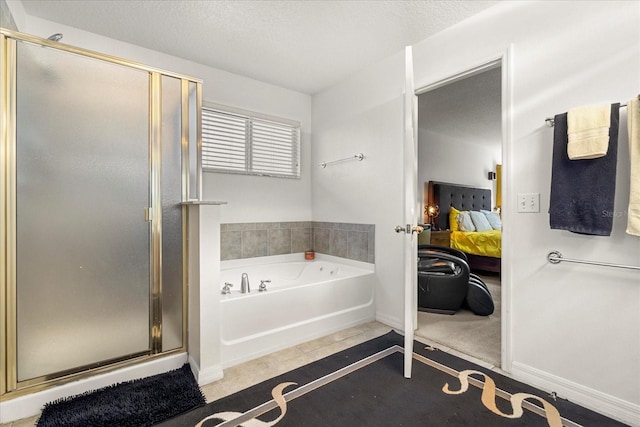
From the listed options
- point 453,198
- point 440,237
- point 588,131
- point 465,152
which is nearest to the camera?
point 588,131

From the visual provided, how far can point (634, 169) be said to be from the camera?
144 cm

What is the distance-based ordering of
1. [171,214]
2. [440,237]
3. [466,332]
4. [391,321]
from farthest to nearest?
[440,237]
[391,321]
[466,332]
[171,214]

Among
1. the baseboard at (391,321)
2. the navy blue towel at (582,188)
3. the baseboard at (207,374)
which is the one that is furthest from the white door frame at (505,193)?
the baseboard at (207,374)

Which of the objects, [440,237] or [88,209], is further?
[440,237]

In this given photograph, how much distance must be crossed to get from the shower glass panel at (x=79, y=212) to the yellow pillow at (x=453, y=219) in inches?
184

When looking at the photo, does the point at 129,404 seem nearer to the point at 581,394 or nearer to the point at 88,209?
the point at 88,209

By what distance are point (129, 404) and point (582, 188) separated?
2.65 metres

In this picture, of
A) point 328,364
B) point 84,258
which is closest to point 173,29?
point 84,258

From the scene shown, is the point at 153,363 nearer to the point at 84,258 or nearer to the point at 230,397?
the point at 230,397

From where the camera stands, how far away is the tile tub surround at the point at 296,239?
309 cm

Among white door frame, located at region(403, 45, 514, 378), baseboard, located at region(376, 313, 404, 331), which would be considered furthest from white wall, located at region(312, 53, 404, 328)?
white door frame, located at region(403, 45, 514, 378)

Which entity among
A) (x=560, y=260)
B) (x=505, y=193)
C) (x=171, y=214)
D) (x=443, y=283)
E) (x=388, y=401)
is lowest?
(x=388, y=401)

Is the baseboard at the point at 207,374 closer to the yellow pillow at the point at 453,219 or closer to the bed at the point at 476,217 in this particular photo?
the bed at the point at 476,217

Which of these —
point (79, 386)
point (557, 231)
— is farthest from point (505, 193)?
point (79, 386)
